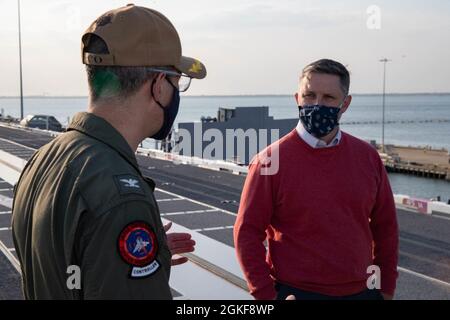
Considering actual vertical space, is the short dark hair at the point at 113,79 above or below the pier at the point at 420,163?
above

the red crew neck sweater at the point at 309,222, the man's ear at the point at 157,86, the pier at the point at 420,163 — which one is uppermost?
the man's ear at the point at 157,86

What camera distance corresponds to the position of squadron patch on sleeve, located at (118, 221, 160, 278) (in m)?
1.49

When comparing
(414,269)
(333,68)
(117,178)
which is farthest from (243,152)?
(117,178)

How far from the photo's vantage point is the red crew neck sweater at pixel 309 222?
3016 mm

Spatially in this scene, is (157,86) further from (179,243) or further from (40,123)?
A: (40,123)

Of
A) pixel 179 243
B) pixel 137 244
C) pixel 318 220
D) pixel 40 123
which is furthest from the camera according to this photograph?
pixel 40 123

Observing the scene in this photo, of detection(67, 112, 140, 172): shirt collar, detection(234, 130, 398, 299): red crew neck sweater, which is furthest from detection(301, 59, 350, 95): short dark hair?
detection(67, 112, 140, 172): shirt collar

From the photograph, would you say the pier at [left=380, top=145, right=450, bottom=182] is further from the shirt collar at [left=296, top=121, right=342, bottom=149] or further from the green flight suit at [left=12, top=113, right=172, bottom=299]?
the green flight suit at [left=12, top=113, right=172, bottom=299]

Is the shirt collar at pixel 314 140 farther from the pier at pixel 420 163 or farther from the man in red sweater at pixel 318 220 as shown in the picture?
the pier at pixel 420 163

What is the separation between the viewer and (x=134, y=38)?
1.83 meters

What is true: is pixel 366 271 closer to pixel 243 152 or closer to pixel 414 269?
pixel 414 269

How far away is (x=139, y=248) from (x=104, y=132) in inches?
16.8

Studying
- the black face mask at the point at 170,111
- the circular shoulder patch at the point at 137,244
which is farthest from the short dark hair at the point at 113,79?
the circular shoulder patch at the point at 137,244

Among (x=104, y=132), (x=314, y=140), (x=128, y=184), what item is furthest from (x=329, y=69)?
(x=128, y=184)
